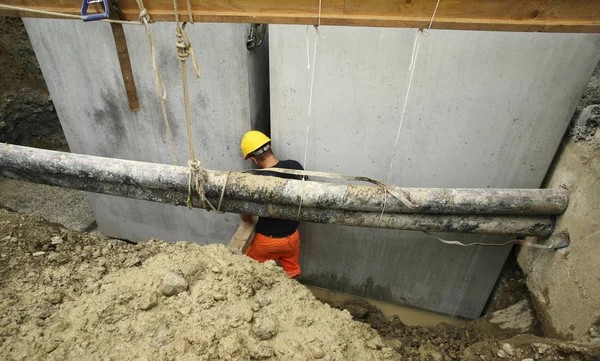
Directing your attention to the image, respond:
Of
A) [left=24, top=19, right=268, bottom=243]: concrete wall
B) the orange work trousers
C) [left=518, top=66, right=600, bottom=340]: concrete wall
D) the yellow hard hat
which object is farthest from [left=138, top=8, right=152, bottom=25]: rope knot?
[left=518, top=66, right=600, bottom=340]: concrete wall

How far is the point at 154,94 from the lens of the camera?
340 centimetres

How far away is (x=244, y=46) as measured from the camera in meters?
2.90

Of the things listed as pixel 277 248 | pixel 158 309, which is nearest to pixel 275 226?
pixel 277 248

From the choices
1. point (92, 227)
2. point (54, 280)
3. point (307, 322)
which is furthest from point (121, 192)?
point (92, 227)

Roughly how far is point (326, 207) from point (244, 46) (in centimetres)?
151

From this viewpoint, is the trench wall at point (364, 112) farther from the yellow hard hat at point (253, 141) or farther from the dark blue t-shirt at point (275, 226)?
the dark blue t-shirt at point (275, 226)

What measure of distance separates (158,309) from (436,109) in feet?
7.80

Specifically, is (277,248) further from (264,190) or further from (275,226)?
(264,190)

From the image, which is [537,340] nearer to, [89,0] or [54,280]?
[54,280]

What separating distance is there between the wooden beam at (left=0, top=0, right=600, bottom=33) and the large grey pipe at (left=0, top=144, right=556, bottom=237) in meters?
1.08

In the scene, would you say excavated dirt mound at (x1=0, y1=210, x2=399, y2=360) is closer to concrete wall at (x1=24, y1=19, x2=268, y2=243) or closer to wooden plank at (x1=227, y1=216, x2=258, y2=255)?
wooden plank at (x1=227, y1=216, x2=258, y2=255)

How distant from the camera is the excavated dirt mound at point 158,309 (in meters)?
1.68

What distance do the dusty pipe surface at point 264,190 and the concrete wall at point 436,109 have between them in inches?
21.5

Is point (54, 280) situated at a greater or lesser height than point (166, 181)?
lesser
